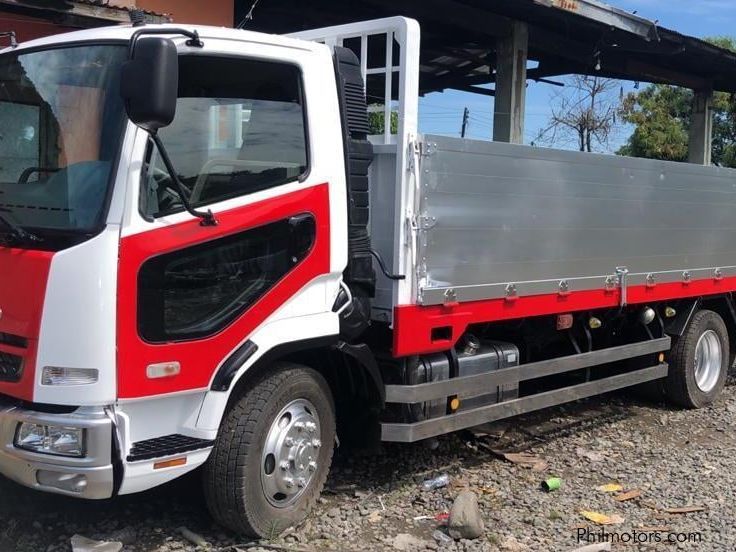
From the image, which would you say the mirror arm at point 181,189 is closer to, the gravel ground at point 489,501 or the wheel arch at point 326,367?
the wheel arch at point 326,367

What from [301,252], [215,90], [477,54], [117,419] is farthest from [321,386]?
[477,54]

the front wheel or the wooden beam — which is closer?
the front wheel

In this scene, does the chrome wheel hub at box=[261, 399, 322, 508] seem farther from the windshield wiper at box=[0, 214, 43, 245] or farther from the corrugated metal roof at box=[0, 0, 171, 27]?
the corrugated metal roof at box=[0, 0, 171, 27]

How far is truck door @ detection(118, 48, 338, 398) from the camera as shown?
10.7 ft

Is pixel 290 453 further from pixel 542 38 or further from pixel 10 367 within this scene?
pixel 542 38

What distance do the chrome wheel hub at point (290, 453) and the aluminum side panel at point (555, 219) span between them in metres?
0.93

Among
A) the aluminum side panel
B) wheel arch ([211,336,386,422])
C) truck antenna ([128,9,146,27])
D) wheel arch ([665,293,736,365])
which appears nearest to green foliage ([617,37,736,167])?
wheel arch ([665,293,736,365])

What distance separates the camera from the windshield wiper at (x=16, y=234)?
3.23 meters

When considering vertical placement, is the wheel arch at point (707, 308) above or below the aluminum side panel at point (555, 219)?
below

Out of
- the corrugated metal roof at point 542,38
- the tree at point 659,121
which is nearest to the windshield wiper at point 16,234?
the corrugated metal roof at point 542,38

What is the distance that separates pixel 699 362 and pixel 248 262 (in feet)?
16.9

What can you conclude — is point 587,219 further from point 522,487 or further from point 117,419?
point 117,419

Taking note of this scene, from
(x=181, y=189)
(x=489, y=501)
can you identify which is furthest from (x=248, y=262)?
(x=489, y=501)

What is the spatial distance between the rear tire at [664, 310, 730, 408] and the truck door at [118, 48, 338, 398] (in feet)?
13.9
